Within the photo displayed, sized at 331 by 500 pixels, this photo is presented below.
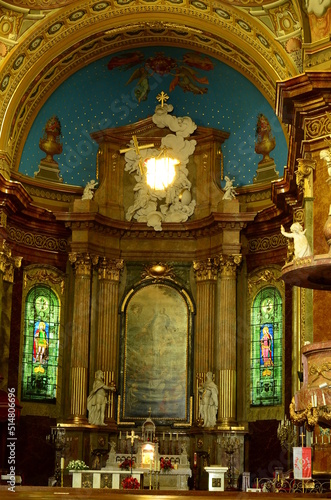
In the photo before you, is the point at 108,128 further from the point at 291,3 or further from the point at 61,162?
the point at 291,3

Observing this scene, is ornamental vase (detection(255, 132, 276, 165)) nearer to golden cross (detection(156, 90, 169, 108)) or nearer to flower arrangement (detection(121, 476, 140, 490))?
golden cross (detection(156, 90, 169, 108))

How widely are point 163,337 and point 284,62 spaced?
862cm

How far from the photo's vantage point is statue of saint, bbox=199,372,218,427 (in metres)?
26.3

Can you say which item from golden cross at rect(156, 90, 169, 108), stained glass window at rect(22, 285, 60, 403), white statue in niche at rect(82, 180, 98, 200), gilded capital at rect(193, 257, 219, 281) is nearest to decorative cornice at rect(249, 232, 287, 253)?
gilded capital at rect(193, 257, 219, 281)

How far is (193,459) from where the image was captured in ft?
86.3

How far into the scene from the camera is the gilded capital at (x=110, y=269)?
27844 mm

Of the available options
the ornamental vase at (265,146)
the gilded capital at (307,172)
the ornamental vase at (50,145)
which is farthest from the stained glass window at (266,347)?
the gilded capital at (307,172)

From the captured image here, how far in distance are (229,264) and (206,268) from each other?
2.64ft

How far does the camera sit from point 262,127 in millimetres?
27844

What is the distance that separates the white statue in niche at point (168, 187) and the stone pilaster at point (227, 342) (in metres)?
2.26

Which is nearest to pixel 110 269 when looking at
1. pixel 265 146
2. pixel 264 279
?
pixel 264 279

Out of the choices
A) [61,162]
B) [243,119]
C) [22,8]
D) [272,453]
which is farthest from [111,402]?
[22,8]

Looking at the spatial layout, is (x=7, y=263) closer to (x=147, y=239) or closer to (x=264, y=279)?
(x=147, y=239)

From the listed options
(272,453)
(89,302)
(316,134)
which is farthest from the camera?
(89,302)
